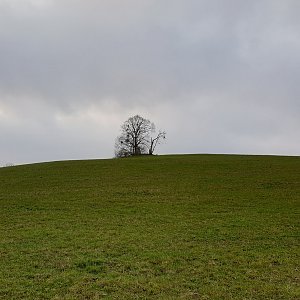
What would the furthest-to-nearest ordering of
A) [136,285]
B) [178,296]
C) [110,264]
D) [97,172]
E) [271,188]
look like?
[97,172]
[271,188]
[110,264]
[136,285]
[178,296]

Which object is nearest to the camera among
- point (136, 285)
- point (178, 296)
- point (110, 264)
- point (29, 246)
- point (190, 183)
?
point (178, 296)

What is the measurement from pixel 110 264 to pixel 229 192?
16.9m

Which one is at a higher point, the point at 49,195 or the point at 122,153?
the point at 122,153

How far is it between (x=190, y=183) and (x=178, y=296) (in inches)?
898

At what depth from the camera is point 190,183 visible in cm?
3125

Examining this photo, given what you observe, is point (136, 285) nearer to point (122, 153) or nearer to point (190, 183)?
point (190, 183)

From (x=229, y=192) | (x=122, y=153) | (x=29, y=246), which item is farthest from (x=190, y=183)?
(x=122, y=153)

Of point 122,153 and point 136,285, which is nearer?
point 136,285

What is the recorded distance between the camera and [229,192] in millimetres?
26781

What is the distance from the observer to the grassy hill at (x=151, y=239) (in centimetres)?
931

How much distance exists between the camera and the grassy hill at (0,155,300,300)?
931 centimetres

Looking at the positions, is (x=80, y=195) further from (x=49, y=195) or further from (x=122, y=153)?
(x=122, y=153)

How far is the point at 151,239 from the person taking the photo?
14.4 m

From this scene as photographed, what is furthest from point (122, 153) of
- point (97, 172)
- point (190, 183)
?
point (190, 183)
